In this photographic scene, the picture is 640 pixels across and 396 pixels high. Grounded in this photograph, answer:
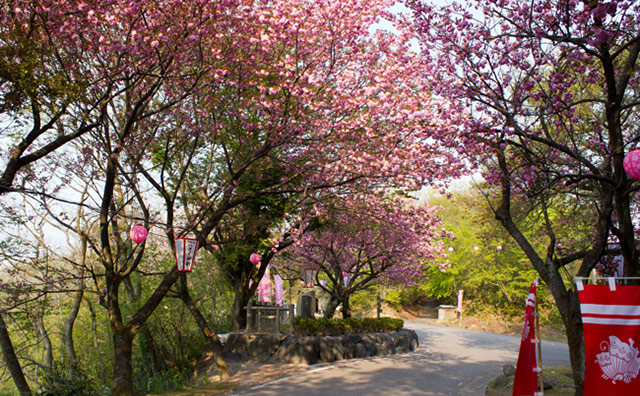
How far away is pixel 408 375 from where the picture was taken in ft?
41.3

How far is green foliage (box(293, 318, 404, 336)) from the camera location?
16469 millimetres

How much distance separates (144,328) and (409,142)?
10234 millimetres

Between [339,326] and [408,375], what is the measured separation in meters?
5.47

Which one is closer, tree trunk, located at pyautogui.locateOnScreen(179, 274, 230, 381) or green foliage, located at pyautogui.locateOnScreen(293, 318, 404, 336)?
tree trunk, located at pyautogui.locateOnScreen(179, 274, 230, 381)

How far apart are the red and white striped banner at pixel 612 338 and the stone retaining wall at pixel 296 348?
10.3m

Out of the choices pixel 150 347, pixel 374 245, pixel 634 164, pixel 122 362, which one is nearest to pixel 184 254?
pixel 122 362

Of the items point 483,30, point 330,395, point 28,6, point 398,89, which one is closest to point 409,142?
point 398,89

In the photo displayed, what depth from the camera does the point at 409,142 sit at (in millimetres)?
12180

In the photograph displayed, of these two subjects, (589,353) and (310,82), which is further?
(310,82)

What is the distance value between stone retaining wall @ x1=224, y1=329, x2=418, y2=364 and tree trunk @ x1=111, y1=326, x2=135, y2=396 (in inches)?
224

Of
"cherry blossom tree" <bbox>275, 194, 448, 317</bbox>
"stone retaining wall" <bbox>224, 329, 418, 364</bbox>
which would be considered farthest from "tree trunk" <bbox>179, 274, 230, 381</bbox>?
"cherry blossom tree" <bbox>275, 194, 448, 317</bbox>

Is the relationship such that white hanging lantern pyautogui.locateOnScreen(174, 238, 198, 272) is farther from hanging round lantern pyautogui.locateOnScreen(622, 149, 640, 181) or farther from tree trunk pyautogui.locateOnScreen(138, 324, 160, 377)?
hanging round lantern pyautogui.locateOnScreen(622, 149, 640, 181)

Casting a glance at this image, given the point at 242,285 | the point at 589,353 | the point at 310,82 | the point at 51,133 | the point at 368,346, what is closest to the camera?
the point at 589,353

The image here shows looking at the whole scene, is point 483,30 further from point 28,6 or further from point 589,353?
point 28,6
